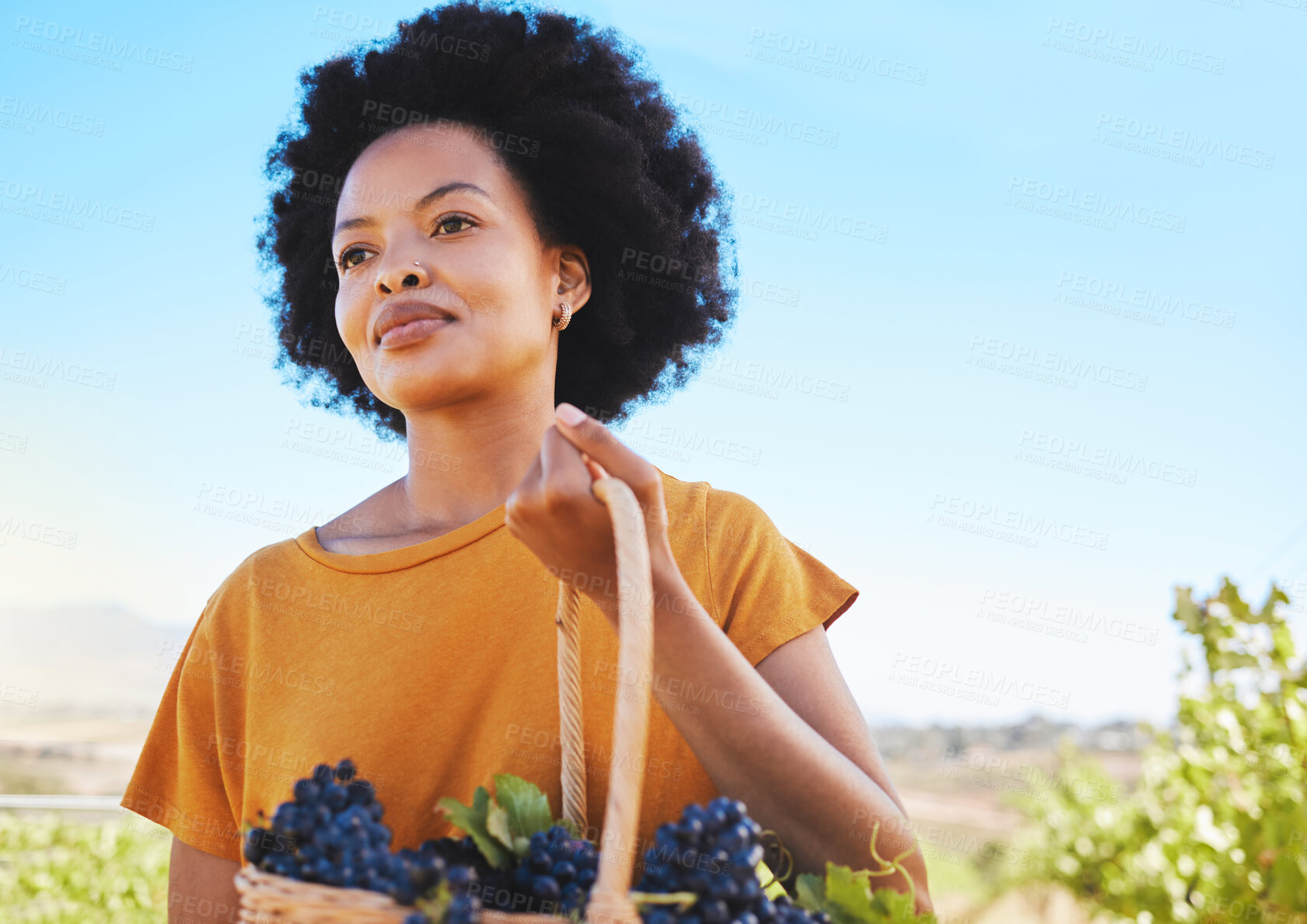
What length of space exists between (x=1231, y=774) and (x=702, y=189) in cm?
183

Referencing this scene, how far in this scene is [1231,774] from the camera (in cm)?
203

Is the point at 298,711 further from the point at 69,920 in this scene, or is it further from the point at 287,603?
the point at 69,920

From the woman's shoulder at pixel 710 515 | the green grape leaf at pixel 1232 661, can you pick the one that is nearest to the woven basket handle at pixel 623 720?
the woman's shoulder at pixel 710 515

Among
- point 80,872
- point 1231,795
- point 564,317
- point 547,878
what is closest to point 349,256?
point 564,317

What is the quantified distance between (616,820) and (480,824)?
0.24m

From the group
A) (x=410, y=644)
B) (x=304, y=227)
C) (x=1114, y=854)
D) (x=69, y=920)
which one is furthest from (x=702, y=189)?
(x=1114, y=854)

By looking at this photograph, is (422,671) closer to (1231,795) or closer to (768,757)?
(768,757)

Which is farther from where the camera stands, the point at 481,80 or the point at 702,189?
the point at 702,189

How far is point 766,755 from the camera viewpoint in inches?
46.8

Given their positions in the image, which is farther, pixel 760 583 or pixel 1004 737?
pixel 1004 737

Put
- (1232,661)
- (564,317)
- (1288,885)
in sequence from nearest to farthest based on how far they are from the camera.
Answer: (1288,885)
(1232,661)
(564,317)

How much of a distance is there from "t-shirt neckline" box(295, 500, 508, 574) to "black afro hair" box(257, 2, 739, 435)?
61 cm

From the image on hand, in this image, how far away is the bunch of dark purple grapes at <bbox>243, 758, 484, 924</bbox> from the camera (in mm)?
803

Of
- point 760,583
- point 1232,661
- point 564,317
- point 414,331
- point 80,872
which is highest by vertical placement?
point 564,317
